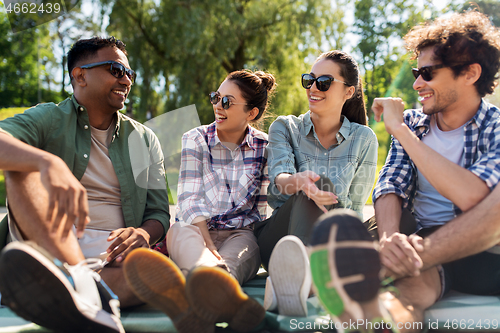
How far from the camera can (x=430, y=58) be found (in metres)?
2.07

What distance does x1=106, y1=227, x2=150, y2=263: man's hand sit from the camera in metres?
1.98

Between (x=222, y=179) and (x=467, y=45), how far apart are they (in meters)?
1.65

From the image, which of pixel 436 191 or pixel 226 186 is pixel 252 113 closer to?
pixel 226 186

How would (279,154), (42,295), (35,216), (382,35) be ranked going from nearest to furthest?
(42,295) → (35,216) → (279,154) → (382,35)

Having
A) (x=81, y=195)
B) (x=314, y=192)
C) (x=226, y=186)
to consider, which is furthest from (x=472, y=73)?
(x=81, y=195)

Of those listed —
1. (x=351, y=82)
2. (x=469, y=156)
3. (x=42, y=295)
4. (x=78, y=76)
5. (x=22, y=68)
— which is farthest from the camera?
(x=22, y=68)

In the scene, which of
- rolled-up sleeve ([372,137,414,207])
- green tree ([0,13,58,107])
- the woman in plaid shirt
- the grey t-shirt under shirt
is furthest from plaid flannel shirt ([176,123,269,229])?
green tree ([0,13,58,107])

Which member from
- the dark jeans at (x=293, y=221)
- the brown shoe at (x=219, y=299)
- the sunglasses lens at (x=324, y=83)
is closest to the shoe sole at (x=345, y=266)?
the brown shoe at (x=219, y=299)

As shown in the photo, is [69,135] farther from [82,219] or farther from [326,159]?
[326,159]

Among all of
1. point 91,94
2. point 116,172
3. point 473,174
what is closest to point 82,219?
point 116,172

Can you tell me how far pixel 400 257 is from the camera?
1.54 metres

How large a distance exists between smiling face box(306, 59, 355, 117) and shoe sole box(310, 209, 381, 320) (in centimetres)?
144

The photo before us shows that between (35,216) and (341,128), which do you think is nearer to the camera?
(35,216)

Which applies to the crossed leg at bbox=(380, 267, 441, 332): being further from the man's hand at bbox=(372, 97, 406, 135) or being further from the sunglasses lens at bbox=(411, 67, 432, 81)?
the sunglasses lens at bbox=(411, 67, 432, 81)
